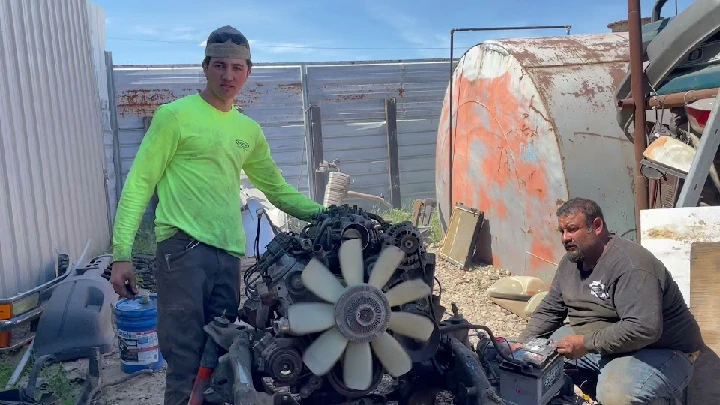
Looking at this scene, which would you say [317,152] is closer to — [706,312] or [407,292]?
[706,312]

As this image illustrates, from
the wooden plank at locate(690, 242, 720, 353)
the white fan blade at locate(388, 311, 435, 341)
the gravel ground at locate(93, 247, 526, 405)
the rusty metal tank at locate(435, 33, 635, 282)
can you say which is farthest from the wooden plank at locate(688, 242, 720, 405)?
the white fan blade at locate(388, 311, 435, 341)

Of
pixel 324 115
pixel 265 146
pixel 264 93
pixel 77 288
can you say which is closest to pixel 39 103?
pixel 77 288

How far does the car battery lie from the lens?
2.95m

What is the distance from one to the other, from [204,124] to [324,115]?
850cm

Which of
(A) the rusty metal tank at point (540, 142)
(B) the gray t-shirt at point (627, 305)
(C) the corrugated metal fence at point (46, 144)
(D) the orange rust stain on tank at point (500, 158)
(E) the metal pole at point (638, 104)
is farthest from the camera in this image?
(D) the orange rust stain on tank at point (500, 158)

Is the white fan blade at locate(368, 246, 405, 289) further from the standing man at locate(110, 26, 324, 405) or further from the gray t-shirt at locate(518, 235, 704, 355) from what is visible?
the gray t-shirt at locate(518, 235, 704, 355)

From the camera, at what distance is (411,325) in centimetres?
276

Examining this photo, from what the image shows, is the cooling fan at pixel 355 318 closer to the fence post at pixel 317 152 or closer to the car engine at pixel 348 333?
the car engine at pixel 348 333

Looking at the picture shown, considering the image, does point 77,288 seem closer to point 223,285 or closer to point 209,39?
point 223,285

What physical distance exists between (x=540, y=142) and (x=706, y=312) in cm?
251

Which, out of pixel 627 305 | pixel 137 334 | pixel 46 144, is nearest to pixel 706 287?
pixel 627 305

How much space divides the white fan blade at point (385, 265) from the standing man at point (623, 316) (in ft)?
4.25

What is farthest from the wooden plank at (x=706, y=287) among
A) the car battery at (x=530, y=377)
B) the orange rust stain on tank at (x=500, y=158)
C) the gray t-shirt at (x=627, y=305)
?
the orange rust stain on tank at (x=500, y=158)

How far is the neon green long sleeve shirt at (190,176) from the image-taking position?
122 inches
